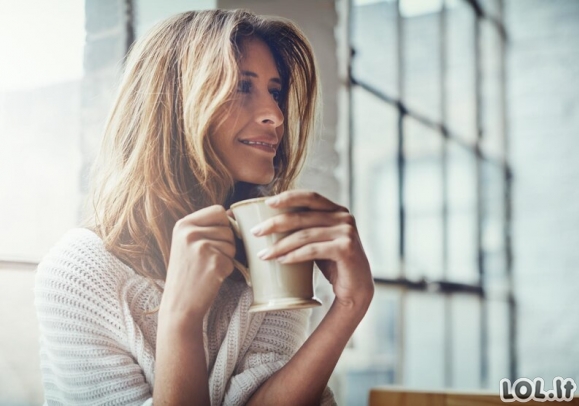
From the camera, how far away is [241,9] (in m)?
0.93

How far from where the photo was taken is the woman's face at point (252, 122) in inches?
35.2

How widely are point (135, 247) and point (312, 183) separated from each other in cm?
26

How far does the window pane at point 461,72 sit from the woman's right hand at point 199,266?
0.41m

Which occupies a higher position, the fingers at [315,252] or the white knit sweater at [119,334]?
the fingers at [315,252]

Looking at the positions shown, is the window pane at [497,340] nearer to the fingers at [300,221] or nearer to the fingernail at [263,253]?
the fingers at [300,221]

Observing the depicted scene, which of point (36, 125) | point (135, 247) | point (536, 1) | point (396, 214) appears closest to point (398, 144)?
point (396, 214)

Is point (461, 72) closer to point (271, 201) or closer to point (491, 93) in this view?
point (491, 93)

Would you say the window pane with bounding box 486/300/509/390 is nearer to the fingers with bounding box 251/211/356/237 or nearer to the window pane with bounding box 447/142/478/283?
the window pane with bounding box 447/142/478/283

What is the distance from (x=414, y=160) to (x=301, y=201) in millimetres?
279

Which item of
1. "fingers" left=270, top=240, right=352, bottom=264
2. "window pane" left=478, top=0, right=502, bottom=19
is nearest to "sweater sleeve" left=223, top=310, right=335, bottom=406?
Result: "fingers" left=270, top=240, right=352, bottom=264

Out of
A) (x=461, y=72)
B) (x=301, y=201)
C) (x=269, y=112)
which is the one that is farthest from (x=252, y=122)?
(x=461, y=72)

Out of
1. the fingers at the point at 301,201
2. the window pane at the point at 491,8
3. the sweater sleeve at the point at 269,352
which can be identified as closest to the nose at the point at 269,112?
the fingers at the point at 301,201

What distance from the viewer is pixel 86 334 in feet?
2.68

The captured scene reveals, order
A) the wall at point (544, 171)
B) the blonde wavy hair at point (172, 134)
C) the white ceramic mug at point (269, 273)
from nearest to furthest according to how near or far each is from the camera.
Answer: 1. the white ceramic mug at point (269, 273)
2. the blonde wavy hair at point (172, 134)
3. the wall at point (544, 171)
